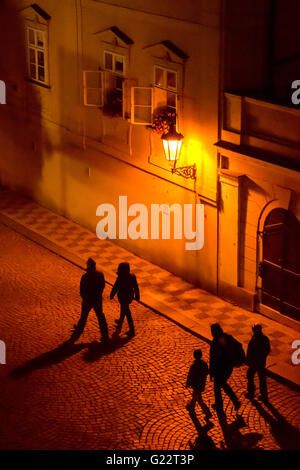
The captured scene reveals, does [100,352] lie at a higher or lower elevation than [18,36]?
lower

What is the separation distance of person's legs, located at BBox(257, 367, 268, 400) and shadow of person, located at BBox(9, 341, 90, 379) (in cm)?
350

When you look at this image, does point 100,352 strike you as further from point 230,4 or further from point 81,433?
point 230,4

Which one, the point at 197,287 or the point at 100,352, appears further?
the point at 197,287

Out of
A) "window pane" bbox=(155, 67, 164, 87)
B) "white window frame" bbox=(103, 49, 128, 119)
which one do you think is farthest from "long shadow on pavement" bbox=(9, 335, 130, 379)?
"white window frame" bbox=(103, 49, 128, 119)

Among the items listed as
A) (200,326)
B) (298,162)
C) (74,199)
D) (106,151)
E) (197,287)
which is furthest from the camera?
(74,199)

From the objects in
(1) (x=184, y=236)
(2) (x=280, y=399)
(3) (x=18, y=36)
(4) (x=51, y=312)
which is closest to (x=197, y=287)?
(1) (x=184, y=236)

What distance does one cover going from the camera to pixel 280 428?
13.0 metres

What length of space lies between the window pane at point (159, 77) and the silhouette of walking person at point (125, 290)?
4.38 m

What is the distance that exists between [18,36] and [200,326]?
33.9 feet

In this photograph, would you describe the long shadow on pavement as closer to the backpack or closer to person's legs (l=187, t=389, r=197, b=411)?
person's legs (l=187, t=389, r=197, b=411)

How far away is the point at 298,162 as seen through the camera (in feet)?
50.4

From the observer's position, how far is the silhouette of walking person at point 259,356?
13.4 m

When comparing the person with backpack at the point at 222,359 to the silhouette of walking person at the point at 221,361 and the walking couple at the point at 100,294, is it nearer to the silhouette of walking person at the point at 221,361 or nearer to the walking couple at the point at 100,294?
the silhouette of walking person at the point at 221,361

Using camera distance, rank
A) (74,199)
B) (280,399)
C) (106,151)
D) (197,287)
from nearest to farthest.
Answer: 1. (280,399)
2. (197,287)
3. (106,151)
4. (74,199)
